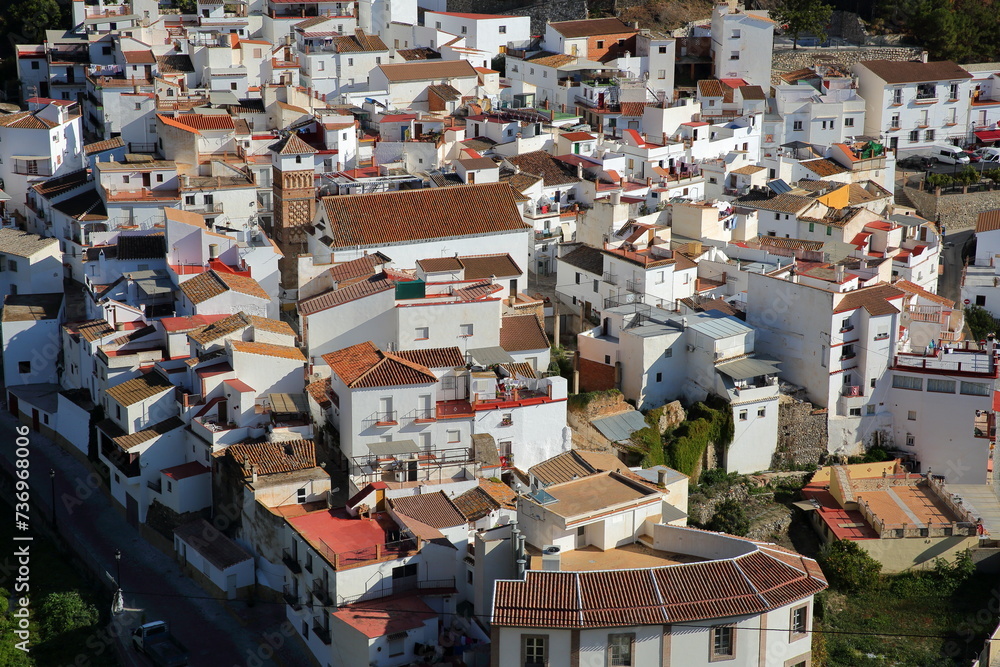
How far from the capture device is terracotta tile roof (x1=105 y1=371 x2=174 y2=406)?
38159 millimetres

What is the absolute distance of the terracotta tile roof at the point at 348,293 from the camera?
40.3 meters

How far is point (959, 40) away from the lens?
70625 mm

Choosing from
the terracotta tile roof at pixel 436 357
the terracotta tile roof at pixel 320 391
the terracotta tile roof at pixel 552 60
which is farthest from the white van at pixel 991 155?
the terracotta tile roof at pixel 320 391

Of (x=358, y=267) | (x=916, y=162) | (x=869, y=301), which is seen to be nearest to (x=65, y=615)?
(x=358, y=267)

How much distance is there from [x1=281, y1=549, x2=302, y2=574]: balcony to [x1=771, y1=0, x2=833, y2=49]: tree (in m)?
44.6

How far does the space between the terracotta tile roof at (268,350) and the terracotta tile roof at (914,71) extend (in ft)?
115

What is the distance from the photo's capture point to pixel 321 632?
3219 cm

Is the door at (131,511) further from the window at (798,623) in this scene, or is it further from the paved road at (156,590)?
the window at (798,623)

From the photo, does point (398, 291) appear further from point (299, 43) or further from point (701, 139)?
point (299, 43)

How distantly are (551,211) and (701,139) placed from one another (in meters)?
9.42

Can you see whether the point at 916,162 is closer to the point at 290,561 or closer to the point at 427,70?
the point at 427,70

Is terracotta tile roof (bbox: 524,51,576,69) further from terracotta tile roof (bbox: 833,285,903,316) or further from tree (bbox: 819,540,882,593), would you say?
tree (bbox: 819,540,882,593)

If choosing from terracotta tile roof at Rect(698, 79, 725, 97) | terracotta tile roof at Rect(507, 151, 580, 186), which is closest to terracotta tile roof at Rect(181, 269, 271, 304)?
terracotta tile roof at Rect(507, 151, 580, 186)

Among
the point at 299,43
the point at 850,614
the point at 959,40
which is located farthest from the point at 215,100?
the point at 959,40
